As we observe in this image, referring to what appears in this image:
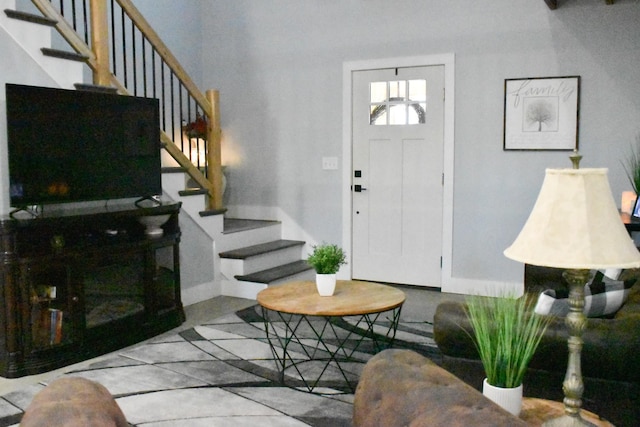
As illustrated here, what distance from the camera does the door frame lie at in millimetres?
5574

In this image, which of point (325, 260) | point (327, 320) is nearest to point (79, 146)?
point (325, 260)

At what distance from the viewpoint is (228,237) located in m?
5.79

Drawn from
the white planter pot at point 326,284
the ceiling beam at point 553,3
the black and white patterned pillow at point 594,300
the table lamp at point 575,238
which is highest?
the ceiling beam at point 553,3

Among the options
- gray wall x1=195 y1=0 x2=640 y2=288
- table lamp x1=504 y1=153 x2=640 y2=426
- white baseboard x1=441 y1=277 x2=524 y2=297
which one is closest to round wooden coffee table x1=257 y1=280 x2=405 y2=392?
white baseboard x1=441 y1=277 x2=524 y2=297

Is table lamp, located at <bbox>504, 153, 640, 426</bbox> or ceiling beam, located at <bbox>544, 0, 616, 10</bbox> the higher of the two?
ceiling beam, located at <bbox>544, 0, 616, 10</bbox>

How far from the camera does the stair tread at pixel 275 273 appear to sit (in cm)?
549

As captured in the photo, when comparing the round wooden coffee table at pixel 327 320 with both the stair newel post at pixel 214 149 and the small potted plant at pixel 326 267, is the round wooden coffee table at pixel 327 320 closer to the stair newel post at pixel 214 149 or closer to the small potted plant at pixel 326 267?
the small potted plant at pixel 326 267

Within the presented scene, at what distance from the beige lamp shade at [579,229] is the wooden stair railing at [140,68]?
384 cm

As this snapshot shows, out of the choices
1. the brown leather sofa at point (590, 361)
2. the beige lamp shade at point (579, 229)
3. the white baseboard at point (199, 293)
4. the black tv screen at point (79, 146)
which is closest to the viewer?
the beige lamp shade at point (579, 229)

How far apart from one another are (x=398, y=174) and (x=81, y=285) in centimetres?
314

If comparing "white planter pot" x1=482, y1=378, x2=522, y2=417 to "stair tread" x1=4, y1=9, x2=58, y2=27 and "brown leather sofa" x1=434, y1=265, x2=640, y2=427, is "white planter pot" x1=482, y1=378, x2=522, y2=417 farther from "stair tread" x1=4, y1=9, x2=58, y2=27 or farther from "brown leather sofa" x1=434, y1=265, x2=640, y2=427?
"stair tread" x1=4, y1=9, x2=58, y2=27

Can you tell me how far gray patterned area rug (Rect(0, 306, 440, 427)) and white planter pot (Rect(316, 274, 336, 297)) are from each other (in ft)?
1.47

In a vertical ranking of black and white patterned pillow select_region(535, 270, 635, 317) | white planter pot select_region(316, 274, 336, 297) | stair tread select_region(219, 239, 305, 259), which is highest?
black and white patterned pillow select_region(535, 270, 635, 317)

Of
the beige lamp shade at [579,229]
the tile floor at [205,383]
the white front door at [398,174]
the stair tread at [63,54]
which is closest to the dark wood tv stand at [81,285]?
the tile floor at [205,383]
